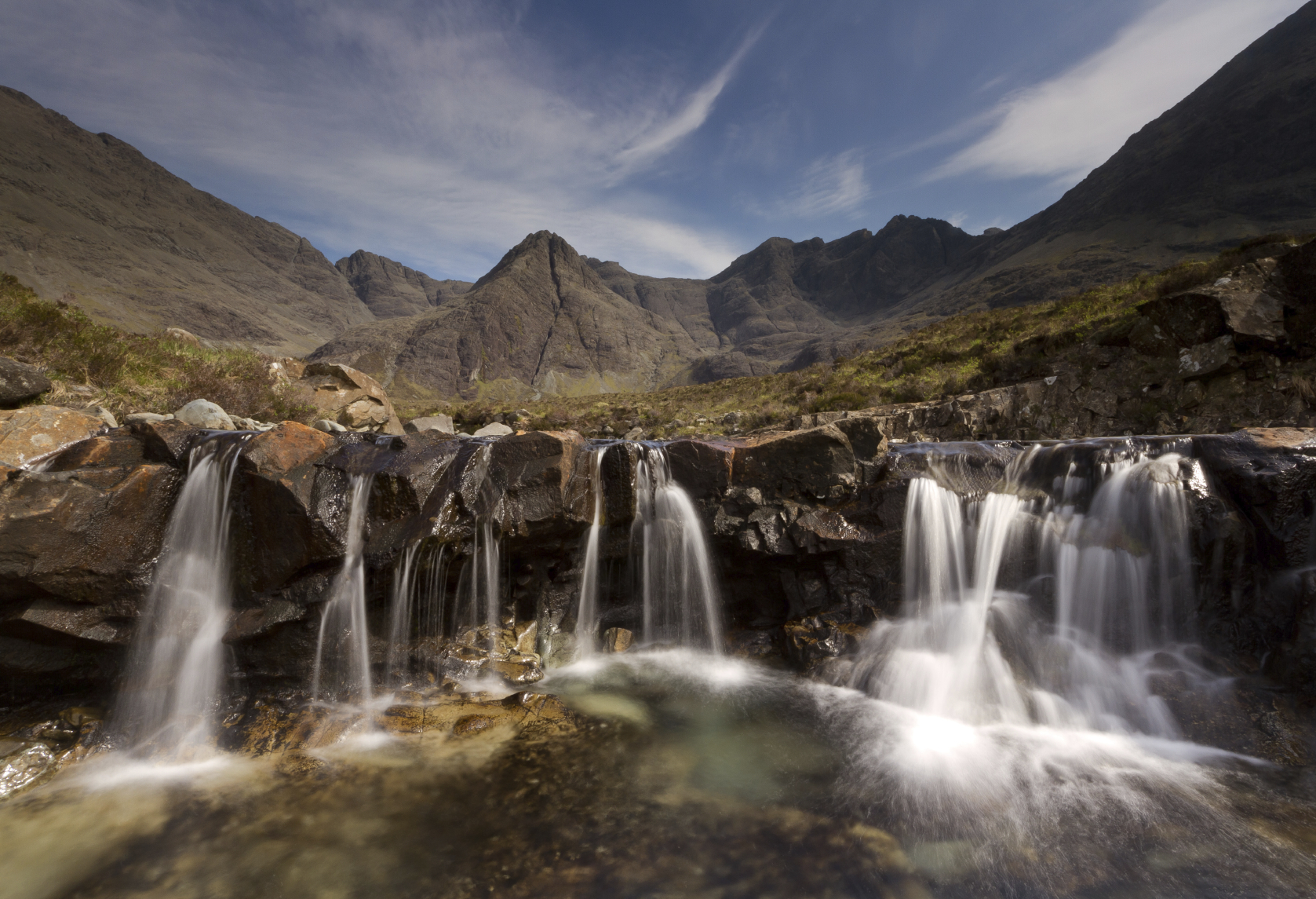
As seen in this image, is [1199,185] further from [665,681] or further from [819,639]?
[665,681]

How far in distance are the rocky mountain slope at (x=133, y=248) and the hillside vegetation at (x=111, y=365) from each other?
93.9 m

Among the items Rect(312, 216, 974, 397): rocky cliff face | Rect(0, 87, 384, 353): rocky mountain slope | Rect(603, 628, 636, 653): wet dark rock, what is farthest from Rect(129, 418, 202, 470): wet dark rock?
Rect(312, 216, 974, 397): rocky cliff face

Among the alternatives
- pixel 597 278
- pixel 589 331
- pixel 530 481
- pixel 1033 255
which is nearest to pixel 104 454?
pixel 530 481

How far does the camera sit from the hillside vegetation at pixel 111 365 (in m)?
10.9

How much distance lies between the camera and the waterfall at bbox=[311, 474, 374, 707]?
7.50 meters

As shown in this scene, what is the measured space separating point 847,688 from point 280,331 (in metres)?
182

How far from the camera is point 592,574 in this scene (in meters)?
9.65

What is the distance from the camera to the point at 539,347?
14175 centimetres

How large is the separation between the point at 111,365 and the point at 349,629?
11047 millimetres

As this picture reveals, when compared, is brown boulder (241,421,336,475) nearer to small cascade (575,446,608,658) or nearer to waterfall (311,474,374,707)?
waterfall (311,474,374,707)

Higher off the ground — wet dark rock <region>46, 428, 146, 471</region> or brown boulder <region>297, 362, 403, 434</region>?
brown boulder <region>297, 362, 403, 434</region>

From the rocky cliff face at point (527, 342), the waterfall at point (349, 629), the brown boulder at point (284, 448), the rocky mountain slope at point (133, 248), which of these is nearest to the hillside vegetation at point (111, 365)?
the brown boulder at point (284, 448)

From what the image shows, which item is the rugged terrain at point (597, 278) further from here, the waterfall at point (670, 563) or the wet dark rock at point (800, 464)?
the waterfall at point (670, 563)

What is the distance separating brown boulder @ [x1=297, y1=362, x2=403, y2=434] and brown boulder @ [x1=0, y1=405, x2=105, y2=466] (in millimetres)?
11573
